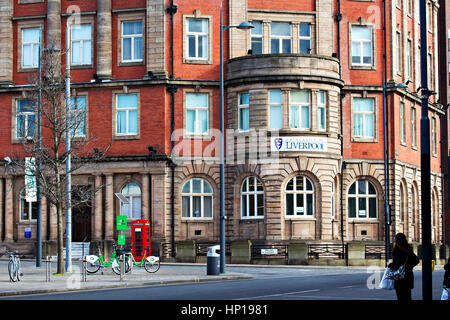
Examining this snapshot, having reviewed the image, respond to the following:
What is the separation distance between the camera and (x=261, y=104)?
159 ft

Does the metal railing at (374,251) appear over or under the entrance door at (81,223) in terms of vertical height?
under

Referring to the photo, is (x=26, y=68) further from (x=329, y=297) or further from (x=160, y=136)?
(x=329, y=297)

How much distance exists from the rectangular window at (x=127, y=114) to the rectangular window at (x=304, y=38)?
909 centimetres

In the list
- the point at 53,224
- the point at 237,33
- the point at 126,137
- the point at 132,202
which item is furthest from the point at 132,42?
the point at 53,224

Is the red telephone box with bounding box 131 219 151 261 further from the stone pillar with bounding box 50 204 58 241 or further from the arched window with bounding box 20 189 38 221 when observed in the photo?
the arched window with bounding box 20 189 38 221

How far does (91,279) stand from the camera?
32625 mm

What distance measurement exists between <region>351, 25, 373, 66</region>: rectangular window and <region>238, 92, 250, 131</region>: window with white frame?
6.93 meters

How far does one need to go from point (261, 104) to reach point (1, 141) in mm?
14385

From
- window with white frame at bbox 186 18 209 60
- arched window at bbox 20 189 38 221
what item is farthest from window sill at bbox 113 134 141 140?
arched window at bbox 20 189 38 221

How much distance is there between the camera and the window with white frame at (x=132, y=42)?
50.8 metres

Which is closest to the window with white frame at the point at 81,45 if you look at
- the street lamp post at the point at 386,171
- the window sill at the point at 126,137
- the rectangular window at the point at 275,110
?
the window sill at the point at 126,137

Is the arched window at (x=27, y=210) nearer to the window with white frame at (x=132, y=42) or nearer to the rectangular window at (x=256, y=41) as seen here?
the window with white frame at (x=132, y=42)

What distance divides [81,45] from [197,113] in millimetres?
7254
